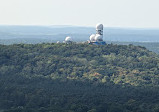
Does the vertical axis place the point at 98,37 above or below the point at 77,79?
above

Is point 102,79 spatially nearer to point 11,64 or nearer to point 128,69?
point 128,69

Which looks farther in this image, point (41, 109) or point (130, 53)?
point (130, 53)

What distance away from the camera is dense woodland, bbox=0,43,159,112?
276ft

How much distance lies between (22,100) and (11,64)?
1677 inches

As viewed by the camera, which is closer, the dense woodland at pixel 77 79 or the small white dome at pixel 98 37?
the dense woodland at pixel 77 79

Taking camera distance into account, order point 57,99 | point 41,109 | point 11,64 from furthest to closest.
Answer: point 11,64
point 57,99
point 41,109

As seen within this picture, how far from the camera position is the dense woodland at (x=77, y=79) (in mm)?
84125

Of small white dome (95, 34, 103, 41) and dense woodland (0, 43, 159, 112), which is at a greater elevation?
small white dome (95, 34, 103, 41)

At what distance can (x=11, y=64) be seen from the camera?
427 ft

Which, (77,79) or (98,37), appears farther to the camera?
(98,37)

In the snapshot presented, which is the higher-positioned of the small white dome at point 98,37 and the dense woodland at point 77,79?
the small white dome at point 98,37

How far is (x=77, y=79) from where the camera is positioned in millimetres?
119312

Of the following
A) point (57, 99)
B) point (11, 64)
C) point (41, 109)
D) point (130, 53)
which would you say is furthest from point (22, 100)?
point (130, 53)

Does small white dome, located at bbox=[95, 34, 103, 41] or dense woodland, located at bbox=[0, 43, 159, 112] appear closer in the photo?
dense woodland, located at bbox=[0, 43, 159, 112]
